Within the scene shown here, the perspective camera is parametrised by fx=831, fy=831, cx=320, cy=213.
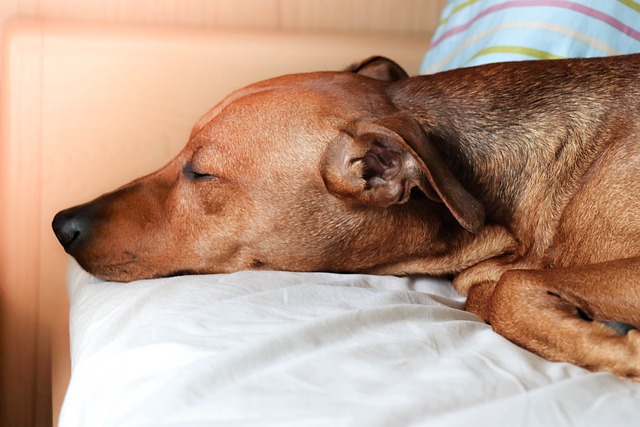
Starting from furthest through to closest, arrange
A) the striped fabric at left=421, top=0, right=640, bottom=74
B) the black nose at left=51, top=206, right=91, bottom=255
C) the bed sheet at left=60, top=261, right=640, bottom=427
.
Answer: the striped fabric at left=421, top=0, right=640, bottom=74
the black nose at left=51, top=206, right=91, bottom=255
the bed sheet at left=60, top=261, right=640, bottom=427

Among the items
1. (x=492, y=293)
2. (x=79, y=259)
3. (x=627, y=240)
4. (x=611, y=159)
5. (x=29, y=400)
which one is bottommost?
(x=29, y=400)

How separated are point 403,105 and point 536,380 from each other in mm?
872

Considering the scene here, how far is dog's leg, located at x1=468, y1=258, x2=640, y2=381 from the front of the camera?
156 centimetres

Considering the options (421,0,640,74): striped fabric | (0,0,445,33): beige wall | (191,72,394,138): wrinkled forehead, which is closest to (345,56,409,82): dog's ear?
(421,0,640,74): striped fabric

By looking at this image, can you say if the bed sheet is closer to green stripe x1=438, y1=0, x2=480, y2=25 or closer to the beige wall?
green stripe x1=438, y1=0, x2=480, y2=25

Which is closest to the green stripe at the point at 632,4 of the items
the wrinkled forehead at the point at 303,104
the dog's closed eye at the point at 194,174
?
the wrinkled forehead at the point at 303,104

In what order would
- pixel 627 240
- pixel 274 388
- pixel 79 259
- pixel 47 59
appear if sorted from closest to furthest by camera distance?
pixel 274 388 < pixel 627 240 < pixel 79 259 < pixel 47 59

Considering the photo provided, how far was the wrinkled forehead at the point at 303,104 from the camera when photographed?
6.39 ft

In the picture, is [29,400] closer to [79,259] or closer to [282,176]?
[79,259]

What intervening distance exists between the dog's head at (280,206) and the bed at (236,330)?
0.11 m

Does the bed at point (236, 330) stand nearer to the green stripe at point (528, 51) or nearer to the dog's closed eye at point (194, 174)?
the green stripe at point (528, 51)

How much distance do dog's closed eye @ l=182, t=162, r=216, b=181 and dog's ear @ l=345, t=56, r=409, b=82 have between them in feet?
2.24

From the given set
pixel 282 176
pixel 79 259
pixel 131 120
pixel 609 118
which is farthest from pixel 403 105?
pixel 131 120

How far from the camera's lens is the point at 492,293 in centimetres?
177
